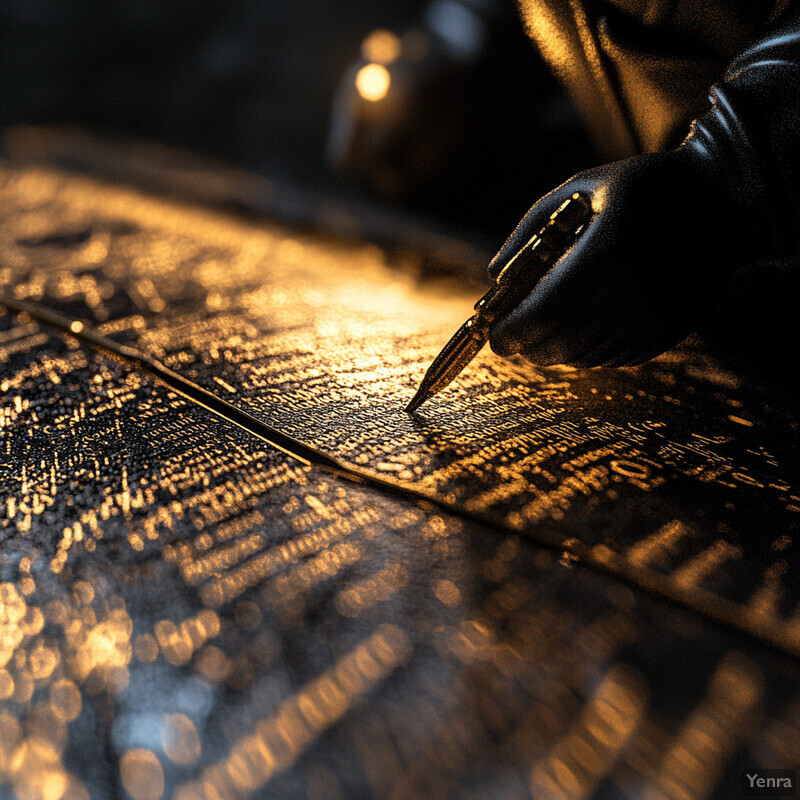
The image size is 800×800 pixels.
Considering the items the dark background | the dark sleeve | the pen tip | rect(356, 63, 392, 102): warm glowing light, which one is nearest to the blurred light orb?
the pen tip

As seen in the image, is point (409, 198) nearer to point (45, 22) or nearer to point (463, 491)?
point (463, 491)

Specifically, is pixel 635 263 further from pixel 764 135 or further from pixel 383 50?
pixel 383 50

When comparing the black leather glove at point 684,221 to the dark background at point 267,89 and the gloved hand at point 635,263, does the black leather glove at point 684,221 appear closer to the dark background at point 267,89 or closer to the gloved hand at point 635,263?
the gloved hand at point 635,263

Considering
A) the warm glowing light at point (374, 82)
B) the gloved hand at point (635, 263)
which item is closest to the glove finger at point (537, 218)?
the gloved hand at point (635, 263)

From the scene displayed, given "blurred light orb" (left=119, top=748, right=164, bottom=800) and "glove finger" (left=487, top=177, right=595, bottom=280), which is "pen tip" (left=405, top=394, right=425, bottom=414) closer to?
"glove finger" (left=487, top=177, right=595, bottom=280)

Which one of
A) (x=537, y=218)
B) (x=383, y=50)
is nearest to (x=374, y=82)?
(x=383, y=50)

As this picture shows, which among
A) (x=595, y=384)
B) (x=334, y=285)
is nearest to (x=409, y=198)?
(x=334, y=285)

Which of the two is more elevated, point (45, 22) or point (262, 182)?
point (45, 22)
